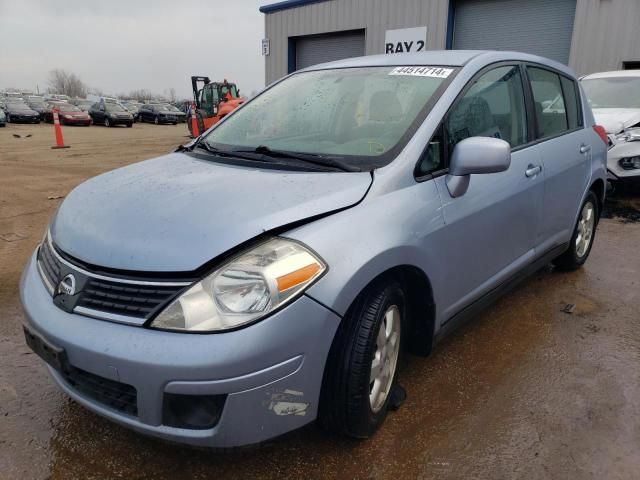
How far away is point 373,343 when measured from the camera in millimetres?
1969

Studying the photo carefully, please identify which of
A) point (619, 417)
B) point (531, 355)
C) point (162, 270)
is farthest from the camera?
point (531, 355)

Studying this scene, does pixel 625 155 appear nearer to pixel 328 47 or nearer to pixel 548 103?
pixel 548 103

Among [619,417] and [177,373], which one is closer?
[177,373]

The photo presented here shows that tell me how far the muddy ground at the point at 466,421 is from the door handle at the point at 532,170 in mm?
988

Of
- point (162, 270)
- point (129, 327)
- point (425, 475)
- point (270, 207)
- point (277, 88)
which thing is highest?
point (277, 88)

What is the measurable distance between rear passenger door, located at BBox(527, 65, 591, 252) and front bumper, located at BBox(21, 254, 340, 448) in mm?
2136

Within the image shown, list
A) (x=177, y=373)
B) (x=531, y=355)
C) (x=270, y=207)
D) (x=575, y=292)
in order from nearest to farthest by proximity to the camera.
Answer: (x=177, y=373)
(x=270, y=207)
(x=531, y=355)
(x=575, y=292)

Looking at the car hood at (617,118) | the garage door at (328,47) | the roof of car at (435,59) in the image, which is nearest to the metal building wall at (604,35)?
the car hood at (617,118)

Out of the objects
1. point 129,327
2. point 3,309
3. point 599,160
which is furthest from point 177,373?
point 599,160

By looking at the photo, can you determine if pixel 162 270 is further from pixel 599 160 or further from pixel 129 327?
pixel 599 160

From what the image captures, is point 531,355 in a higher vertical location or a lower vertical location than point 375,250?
lower

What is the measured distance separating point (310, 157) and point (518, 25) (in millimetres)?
12717

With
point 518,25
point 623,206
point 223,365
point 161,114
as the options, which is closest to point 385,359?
point 223,365

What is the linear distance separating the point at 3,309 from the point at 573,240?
165 inches
